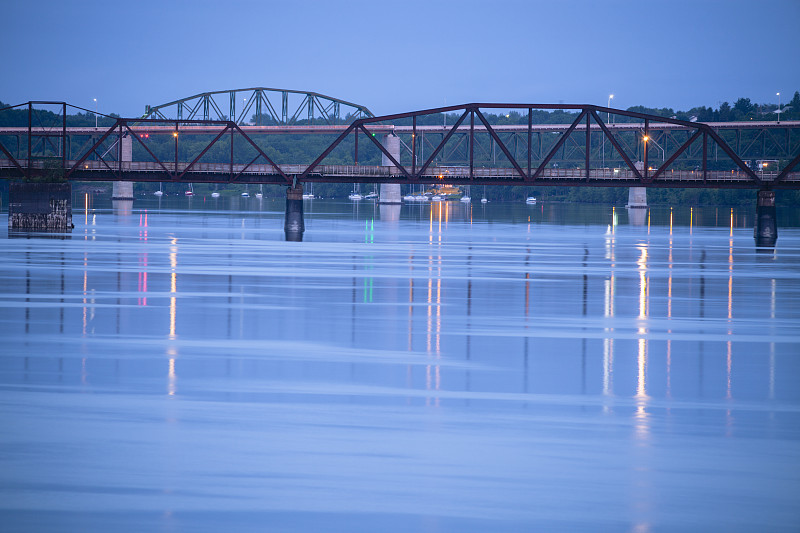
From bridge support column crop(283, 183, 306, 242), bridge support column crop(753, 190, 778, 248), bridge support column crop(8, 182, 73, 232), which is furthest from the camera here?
bridge support column crop(753, 190, 778, 248)

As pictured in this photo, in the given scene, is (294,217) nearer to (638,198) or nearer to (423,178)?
(423,178)

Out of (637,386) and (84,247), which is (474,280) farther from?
(84,247)

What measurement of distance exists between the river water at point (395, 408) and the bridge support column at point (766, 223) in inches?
2001

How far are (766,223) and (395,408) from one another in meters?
82.8

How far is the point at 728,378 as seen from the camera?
74.4 feet

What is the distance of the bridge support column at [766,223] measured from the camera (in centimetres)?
9179

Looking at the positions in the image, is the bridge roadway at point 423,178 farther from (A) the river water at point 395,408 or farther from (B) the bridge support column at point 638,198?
(B) the bridge support column at point 638,198

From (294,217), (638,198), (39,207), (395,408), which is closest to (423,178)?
(294,217)

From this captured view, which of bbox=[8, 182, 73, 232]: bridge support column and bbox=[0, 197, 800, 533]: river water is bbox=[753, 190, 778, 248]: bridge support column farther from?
bbox=[8, 182, 73, 232]: bridge support column

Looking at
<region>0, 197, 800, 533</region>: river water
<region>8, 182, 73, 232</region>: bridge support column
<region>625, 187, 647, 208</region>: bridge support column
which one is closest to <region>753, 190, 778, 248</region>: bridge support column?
<region>0, 197, 800, 533</region>: river water

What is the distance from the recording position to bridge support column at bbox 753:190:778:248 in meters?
91.8

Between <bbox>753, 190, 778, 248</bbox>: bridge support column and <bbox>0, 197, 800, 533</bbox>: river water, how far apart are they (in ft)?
167

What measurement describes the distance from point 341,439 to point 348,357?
27.6ft

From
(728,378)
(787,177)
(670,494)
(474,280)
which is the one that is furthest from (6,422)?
(787,177)
